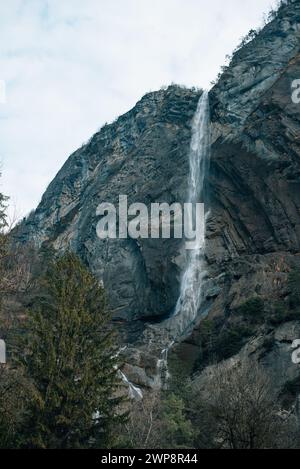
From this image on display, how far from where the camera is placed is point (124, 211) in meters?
77.2

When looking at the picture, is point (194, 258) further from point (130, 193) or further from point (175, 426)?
point (175, 426)

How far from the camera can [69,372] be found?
2469 cm

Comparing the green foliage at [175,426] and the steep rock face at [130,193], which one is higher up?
the steep rock face at [130,193]

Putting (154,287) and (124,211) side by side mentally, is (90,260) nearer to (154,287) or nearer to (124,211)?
(124,211)

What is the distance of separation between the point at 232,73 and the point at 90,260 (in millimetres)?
31575

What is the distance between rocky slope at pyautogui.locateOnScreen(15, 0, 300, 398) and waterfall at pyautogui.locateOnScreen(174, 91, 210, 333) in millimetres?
1069

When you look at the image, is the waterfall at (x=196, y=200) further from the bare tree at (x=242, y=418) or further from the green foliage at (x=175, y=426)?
the bare tree at (x=242, y=418)

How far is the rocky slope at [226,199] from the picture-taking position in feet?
167

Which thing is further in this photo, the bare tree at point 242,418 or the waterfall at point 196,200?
the waterfall at point 196,200

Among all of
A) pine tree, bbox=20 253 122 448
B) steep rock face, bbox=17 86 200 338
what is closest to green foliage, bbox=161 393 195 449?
pine tree, bbox=20 253 122 448

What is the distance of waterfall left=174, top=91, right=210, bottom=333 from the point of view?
59.3m

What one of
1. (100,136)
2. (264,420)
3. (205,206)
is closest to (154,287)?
(205,206)

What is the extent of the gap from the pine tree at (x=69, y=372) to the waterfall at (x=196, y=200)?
30.0 metres

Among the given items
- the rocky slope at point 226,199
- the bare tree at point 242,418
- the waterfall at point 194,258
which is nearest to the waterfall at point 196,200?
the waterfall at point 194,258
